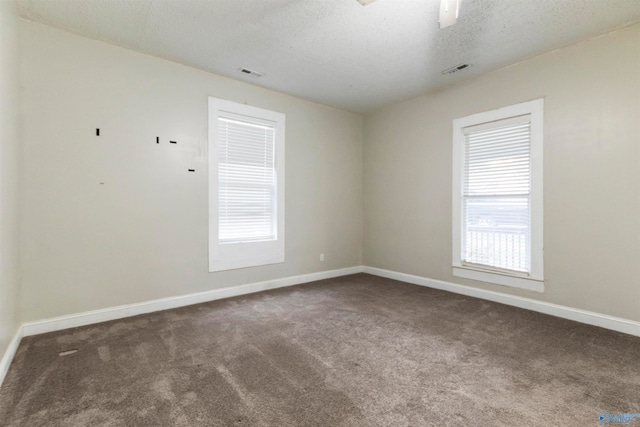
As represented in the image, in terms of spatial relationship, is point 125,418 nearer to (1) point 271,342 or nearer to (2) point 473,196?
(1) point 271,342

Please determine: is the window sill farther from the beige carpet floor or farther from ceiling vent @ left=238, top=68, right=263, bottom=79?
ceiling vent @ left=238, top=68, right=263, bottom=79

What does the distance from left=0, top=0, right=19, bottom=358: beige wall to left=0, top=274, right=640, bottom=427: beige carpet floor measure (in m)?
0.40

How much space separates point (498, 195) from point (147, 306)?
4.21m

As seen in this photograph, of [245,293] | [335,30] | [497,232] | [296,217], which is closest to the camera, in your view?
[335,30]

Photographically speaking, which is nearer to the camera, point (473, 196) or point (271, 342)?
point (271, 342)

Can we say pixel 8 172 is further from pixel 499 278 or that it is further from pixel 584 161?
pixel 584 161

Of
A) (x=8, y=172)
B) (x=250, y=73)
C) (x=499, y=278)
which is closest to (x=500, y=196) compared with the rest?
(x=499, y=278)

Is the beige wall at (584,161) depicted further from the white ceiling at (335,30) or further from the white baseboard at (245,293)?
the white ceiling at (335,30)

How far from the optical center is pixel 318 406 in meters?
1.72

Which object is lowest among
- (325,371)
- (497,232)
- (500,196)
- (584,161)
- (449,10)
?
(325,371)

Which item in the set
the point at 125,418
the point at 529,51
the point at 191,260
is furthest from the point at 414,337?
the point at 529,51

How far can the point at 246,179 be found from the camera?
4.08 meters

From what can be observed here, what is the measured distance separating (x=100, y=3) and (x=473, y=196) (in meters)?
4.31

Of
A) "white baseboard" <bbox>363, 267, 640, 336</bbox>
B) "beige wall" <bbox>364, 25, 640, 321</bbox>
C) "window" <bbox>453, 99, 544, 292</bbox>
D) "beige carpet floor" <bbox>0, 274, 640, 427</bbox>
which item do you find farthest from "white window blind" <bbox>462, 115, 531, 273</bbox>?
"beige carpet floor" <bbox>0, 274, 640, 427</bbox>
